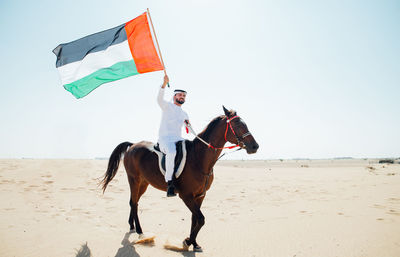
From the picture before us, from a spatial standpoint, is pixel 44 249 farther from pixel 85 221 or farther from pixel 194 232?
pixel 194 232

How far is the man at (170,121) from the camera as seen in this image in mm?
5010

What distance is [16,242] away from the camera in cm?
439

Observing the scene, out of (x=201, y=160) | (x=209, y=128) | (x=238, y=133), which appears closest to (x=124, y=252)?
(x=201, y=160)

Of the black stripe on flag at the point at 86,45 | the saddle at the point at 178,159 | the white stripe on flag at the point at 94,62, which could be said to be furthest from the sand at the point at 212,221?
the black stripe on flag at the point at 86,45

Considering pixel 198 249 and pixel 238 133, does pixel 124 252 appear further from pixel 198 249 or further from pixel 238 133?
pixel 238 133

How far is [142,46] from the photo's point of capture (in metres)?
6.32

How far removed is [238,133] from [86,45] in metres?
5.35

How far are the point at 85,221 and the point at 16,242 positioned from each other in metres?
1.94

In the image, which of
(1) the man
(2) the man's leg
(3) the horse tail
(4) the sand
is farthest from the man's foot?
(3) the horse tail

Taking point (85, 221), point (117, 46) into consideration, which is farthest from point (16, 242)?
point (117, 46)

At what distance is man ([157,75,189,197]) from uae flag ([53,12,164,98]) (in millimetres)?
1510

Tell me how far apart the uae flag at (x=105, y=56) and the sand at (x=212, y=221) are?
374cm

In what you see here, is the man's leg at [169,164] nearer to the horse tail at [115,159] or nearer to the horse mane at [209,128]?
the horse mane at [209,128]

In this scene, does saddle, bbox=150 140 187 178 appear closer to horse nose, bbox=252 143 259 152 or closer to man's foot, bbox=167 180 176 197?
man's foot, bbox=167 180 176 197
